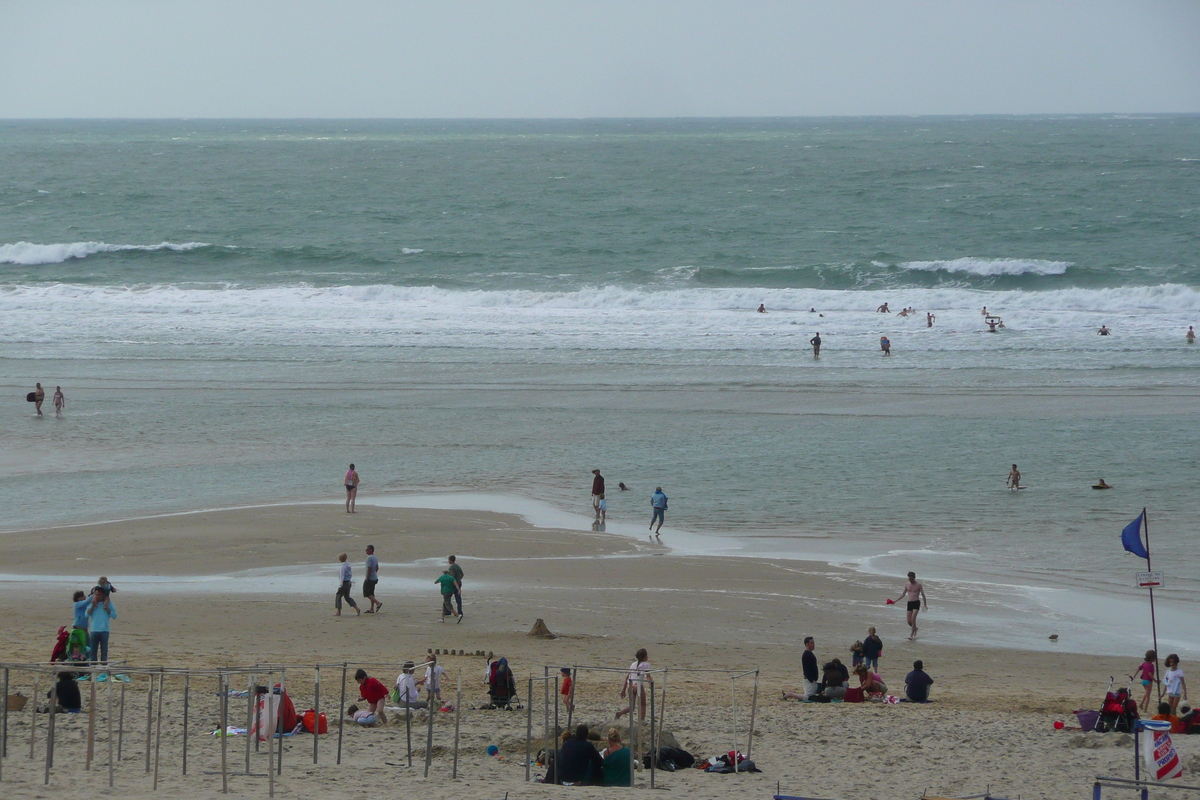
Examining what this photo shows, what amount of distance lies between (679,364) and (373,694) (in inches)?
958

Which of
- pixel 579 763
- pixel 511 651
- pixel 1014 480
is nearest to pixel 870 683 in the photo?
pixel 511 651

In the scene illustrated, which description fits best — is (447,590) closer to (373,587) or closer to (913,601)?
(373,587)

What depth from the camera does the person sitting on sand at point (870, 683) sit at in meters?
13.1

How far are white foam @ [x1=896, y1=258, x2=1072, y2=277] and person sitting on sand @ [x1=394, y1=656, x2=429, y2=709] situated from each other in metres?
45.5

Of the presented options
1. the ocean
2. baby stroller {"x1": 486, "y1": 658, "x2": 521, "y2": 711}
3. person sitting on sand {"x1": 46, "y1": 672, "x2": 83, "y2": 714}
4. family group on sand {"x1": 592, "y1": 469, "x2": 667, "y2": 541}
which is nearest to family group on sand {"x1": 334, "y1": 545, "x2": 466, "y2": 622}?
baby stroller {"x1": 486, "y1": 658, "x2": 521, "y2": 711}

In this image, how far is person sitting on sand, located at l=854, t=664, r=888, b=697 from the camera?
43.1 feet

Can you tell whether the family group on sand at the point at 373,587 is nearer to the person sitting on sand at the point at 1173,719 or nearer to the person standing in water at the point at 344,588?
the person standing in water at the point at 344,588

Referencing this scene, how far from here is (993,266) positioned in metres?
53.6

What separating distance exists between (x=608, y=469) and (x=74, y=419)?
1343cm

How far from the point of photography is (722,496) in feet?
72.5

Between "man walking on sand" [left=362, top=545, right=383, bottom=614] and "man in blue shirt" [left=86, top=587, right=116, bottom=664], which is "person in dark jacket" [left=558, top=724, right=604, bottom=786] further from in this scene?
"man walking on sand" [left=362, top=545, right=383, bottom=614]

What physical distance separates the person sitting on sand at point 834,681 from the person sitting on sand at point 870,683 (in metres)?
0.16

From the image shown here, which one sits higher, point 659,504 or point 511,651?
point 659,504

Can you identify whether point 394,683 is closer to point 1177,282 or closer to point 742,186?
point 1177,282
